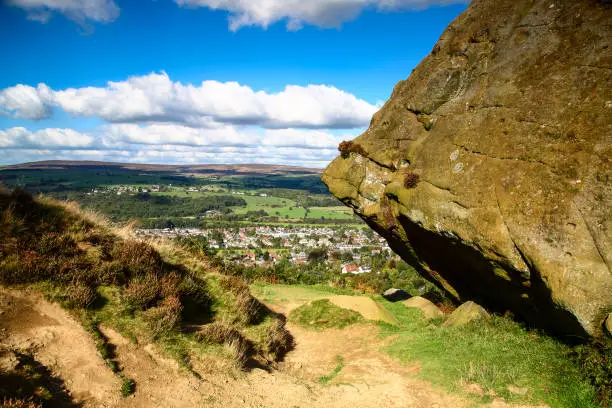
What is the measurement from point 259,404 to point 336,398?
180 cm

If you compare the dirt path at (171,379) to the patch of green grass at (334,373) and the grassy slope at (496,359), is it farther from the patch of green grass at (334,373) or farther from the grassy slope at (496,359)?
the grassy slope at (496,359)

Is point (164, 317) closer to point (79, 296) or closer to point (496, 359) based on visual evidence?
point (79, 296)

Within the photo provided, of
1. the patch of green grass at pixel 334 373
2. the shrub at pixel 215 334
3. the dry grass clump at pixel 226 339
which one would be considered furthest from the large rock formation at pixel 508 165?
the shrub at pixel 215 334

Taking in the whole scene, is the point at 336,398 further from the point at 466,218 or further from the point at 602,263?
the point at 602,263

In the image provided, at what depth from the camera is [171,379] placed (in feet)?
23.0

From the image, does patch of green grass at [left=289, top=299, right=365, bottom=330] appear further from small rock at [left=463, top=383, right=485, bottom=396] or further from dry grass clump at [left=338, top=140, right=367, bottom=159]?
dry grass clump at [left=338, top=140, right=367, bottom=159]

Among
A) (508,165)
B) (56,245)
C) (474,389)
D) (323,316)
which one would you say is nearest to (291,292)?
(323,316)

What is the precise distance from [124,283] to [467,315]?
10.1 m

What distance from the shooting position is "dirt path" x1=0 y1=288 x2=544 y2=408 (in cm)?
633

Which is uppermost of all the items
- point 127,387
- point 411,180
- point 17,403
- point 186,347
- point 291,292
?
point 411,180

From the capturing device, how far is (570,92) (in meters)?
8.27

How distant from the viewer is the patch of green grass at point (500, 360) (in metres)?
6.39

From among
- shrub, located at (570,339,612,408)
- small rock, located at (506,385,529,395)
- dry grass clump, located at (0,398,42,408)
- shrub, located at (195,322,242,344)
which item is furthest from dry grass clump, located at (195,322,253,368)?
shrub, located at (570,339,612,408)

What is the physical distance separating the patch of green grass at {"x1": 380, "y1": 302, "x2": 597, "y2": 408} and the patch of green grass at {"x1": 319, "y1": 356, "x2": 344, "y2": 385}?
146cm
